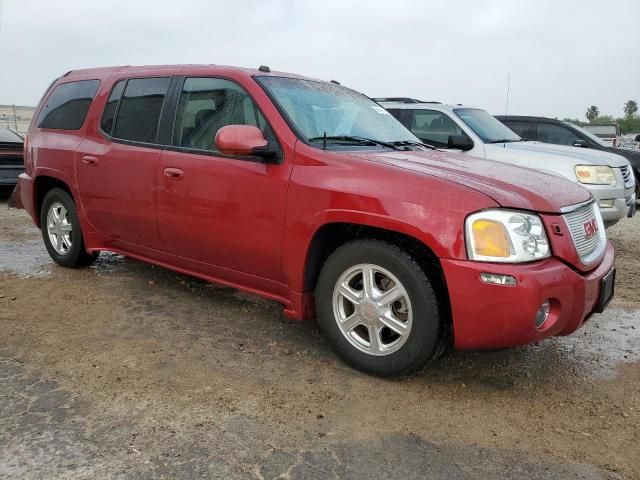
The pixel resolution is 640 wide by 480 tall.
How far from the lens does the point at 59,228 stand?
207 inches

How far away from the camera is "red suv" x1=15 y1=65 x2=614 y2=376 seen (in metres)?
2.82

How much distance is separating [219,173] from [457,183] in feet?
5.08

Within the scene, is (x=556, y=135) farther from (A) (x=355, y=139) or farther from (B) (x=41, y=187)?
(B) (x=41, y=187)

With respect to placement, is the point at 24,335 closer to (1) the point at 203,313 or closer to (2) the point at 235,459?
(1) the point at 203,313

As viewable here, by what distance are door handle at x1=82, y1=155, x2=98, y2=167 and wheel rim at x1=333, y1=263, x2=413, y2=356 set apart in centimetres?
244

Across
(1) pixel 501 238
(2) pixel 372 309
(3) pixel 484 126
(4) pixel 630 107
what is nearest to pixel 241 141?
(2) pixel 372 309

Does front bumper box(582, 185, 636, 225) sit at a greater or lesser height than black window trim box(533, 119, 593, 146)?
lesser

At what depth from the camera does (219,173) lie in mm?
3705

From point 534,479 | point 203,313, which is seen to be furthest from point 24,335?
point 534,479

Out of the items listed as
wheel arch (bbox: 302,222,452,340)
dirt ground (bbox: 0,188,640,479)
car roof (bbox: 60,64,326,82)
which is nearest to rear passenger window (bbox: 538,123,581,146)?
dirt ground (bbox: 0,188,640,479)

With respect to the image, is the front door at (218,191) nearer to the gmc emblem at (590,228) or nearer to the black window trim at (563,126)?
the gmc emblem at (590,228)

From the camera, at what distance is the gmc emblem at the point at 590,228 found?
3182mm

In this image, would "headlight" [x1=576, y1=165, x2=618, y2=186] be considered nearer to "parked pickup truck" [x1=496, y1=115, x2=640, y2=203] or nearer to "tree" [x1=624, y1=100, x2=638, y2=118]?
"parked pickup truck" [x1=496, y1=115, x2=640, y2=203]

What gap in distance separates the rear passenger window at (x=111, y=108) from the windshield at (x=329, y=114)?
145 cm
